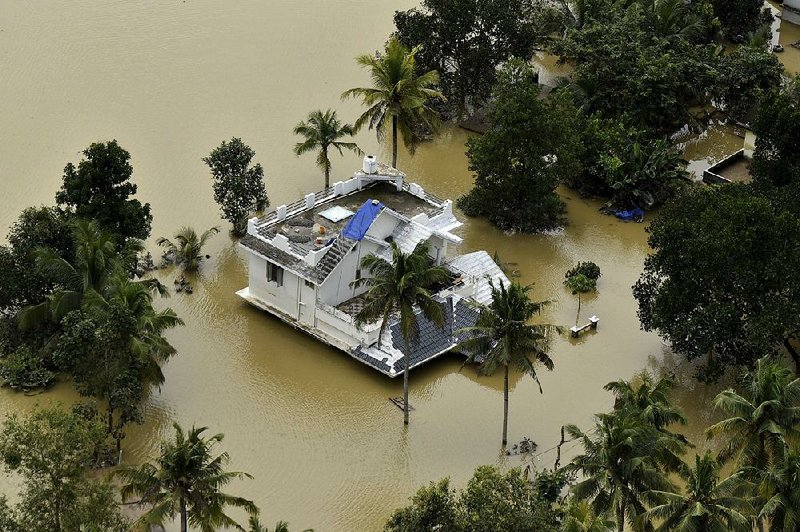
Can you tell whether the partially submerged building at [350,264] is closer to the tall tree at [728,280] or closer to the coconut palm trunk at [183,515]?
the tall tree at [728,280]

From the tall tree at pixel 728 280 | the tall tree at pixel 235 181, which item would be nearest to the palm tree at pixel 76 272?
the tall tree at pixel 235 181

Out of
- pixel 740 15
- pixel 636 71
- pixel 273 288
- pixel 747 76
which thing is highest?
pixel 636 71

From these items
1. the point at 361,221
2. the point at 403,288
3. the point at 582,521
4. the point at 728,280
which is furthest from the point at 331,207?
the point at 582,521

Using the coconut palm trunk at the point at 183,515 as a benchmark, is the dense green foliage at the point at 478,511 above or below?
above

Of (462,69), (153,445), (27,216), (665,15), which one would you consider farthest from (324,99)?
(153,445)

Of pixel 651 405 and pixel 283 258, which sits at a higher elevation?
pixel 651 405

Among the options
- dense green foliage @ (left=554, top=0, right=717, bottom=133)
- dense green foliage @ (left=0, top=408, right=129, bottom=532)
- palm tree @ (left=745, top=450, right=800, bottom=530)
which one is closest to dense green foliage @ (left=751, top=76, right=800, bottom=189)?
dense green foliage @ (left=554, top=0, right=717, bottom=133)

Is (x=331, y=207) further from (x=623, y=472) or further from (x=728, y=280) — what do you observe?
(x=623, y=472)
